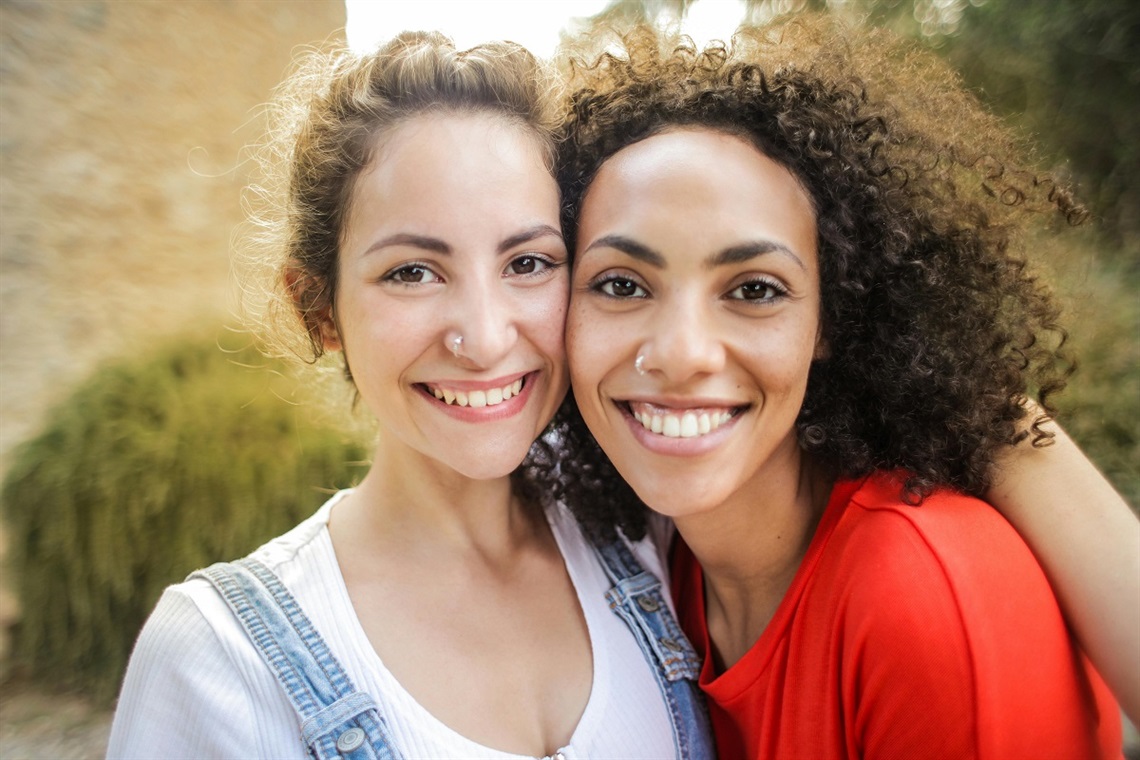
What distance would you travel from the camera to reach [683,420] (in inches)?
61.6

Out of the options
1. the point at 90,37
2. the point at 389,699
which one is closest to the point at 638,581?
the point at 389,699

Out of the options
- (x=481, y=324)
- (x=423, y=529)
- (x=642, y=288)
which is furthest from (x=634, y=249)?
(x=423, y=529)

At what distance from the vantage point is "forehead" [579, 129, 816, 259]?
1.53 meters

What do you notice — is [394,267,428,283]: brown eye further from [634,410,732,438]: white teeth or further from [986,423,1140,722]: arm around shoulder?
[986,423,1140,722]: arm around shoulder

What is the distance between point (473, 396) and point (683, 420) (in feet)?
1.39

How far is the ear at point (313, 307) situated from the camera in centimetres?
179

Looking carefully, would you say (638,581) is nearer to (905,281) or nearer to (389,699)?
(389,699)

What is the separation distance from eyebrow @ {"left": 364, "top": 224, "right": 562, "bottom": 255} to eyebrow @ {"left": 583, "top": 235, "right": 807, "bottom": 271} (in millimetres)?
144

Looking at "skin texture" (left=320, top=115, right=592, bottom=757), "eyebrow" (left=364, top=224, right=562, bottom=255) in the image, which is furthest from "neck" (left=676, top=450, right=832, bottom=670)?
"eyebrow" (left=364, top=224, right=562, bottom=255)

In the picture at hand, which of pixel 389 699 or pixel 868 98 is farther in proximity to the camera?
pixel 868 98

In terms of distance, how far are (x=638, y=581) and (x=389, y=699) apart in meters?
0.66

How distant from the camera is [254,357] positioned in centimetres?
435

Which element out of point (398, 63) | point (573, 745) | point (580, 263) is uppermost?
point (398, 63)

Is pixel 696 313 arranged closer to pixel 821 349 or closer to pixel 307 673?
pixel 821 349
